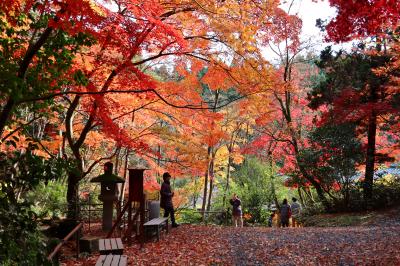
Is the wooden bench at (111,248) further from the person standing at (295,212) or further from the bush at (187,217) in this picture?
the bush at (187,217)

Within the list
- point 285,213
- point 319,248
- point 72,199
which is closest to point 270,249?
point 319,248

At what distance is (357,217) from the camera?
14.6 meters

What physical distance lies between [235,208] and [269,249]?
7764 mm

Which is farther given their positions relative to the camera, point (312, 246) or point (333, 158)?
point (333, 158)

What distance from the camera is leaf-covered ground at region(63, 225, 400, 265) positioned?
7.08 m

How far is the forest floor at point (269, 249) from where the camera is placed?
7082 mm

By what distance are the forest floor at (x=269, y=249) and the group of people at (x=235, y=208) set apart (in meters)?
0.87

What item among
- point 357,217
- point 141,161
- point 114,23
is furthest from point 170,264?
point 141,161

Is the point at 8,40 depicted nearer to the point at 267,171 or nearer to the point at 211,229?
the point at 211,229

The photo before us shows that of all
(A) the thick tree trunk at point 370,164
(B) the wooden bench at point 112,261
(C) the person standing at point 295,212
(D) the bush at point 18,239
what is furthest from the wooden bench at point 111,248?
(A) the thick tree trunk at point 370,164

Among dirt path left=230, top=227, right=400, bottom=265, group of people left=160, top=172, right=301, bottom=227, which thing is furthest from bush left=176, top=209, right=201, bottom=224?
dirt path left=230, top=227, right=400, bottom=265

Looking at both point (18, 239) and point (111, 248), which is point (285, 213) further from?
point (18, 239)

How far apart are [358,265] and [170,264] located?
346 centimetres

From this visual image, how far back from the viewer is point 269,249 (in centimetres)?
812
